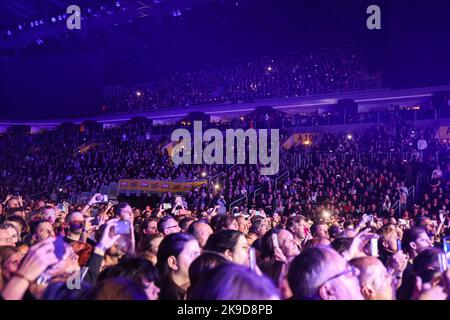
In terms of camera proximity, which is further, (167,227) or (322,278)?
(167,227)

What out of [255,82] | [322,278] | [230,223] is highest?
[255,82]

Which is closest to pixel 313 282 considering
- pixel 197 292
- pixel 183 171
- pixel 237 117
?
pixel 197 292

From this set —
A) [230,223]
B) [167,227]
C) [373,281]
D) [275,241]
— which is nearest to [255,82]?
[230,223]

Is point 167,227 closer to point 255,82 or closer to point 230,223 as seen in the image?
point 230,223

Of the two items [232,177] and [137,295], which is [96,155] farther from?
[137,295]

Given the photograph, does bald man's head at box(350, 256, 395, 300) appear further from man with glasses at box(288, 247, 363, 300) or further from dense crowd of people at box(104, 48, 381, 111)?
dense crowd of people at box(104, 48, 381, 111)

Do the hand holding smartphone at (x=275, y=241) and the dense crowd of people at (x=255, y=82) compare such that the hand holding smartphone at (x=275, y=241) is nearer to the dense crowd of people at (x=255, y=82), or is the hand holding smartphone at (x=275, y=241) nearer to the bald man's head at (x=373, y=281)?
the bald man's head at (x=373, y=281)

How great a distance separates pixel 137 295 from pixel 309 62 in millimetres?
20233

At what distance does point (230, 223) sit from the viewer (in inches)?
173

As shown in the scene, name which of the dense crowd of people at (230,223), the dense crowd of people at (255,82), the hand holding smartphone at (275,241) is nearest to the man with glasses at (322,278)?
the dense crowd of people at (230,223)

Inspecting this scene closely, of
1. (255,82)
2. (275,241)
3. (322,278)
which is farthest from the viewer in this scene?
(255,82)

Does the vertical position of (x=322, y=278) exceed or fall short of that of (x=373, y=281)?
it exceeds it

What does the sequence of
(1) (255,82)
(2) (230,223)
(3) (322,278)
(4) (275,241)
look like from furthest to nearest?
(1) (255,82)
(2) (230,223)
(4) (275,241)
(3) (322,278)

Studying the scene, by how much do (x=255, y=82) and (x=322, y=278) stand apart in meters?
20.4
